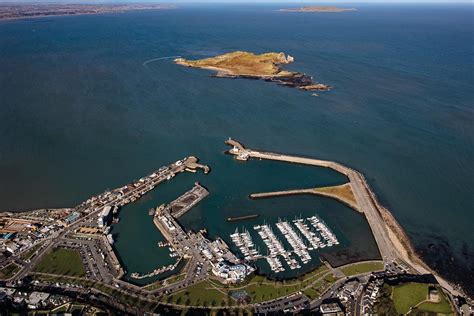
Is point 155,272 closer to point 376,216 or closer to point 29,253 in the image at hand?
point 29,253

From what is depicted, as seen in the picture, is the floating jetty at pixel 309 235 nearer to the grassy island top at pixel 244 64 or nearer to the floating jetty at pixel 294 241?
the floating jetty at pixel 294 241

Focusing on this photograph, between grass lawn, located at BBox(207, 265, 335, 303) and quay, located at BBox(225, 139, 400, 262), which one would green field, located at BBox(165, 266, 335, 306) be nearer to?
grass lawn, located at BBox(207, 265, 335, 303)

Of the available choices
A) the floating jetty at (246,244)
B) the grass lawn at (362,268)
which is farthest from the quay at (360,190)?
the floating jetty at (246,244)

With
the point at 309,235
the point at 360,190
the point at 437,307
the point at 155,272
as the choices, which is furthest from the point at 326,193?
the point at 155,272

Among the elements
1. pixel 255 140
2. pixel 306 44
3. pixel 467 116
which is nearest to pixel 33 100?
pixel 255 140

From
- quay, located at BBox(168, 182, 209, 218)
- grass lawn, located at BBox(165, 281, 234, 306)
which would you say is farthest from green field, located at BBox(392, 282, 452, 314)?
quay, located at BBox(168, 182, 209, 218)

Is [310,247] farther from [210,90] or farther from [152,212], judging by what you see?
[210,90]
